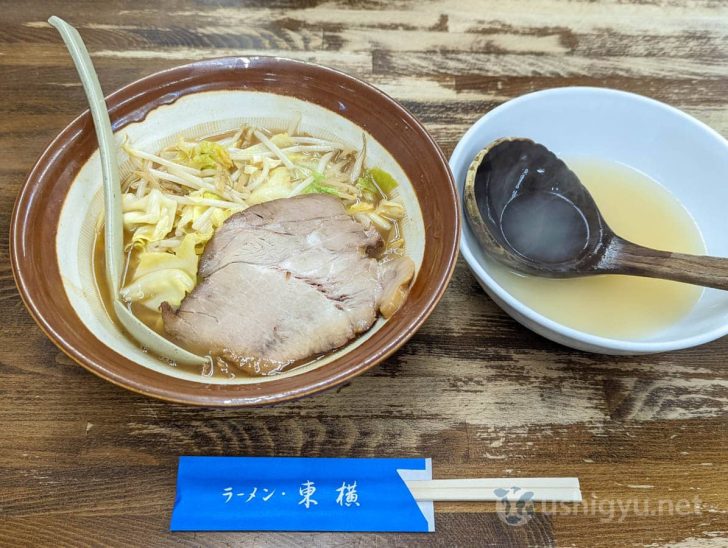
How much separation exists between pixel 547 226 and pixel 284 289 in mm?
849

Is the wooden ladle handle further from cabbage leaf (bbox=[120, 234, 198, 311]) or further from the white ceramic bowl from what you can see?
cabbage leaf (bbox=[120, 234, 198, 311])

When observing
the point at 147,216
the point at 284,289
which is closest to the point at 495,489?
the point at 284,289

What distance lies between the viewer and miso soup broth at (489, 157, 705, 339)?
5.09ft

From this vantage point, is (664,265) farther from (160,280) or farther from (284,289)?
(160,280)

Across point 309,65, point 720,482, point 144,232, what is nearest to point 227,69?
point 309,65

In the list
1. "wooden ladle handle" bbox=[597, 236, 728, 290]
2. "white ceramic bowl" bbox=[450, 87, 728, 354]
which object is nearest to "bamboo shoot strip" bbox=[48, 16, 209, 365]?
"white ceramic bowl" bbox=[450, 87, 728, 354]

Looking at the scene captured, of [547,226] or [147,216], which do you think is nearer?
[147,216]

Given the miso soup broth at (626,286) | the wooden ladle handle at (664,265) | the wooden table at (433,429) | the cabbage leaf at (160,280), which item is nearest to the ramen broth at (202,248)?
the cabbage leaf at (160,280)

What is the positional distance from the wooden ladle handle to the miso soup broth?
0.36 feet

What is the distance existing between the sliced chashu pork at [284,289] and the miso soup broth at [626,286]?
428 mm

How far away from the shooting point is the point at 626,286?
163 centimetres

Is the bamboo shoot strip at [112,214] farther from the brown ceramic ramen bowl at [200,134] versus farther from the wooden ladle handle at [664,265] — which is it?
the wooden ladle handle at [664,265]

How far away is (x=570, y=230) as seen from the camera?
165 centimetres

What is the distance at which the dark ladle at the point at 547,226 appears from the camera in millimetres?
1490
